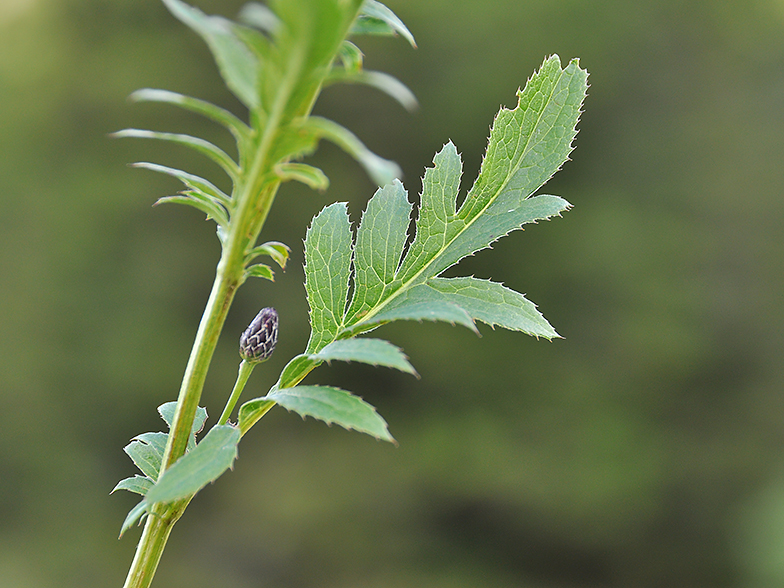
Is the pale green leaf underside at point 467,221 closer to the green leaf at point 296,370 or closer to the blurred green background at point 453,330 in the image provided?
the green leaf at point 296,370

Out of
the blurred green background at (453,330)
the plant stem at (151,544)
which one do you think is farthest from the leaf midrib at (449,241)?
the blurred green background at (453,330)

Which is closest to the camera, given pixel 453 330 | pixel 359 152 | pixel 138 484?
pixel 359 152

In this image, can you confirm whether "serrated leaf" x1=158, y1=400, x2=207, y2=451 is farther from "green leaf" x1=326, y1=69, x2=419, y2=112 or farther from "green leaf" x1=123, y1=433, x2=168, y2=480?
"green leaf" x1=326, y1=69, x2=419, y2=112

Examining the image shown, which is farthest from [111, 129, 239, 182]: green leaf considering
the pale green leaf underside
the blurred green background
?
the blurred green background

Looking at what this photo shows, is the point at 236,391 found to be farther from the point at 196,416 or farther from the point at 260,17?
the point at 260,17

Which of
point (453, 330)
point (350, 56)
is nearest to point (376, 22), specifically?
point (350, 56)
